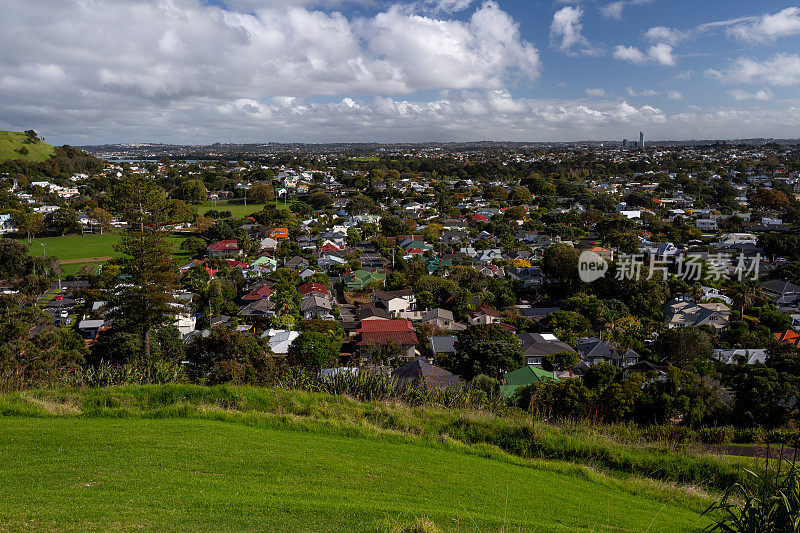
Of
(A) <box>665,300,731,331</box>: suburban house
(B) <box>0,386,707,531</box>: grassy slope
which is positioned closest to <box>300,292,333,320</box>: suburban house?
(A) <box>665,300,731,331</box>: suburban house

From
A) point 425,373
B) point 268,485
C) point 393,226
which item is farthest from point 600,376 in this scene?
point 393,226

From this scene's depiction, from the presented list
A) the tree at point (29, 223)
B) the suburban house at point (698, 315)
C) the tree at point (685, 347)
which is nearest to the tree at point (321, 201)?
the tree at point (29, 223)

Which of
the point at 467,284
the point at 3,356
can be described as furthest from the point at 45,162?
the point at 3,356

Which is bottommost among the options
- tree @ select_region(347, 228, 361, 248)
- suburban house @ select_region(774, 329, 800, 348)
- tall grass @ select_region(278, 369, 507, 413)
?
suburban house @ select_region(774, 329, 800, 348)

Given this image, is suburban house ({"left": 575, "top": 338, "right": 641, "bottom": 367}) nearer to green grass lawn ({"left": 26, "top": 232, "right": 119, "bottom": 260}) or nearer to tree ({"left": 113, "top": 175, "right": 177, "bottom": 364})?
tree ({"left": 113, "top": 175, "right": 177, "bottom": 364})

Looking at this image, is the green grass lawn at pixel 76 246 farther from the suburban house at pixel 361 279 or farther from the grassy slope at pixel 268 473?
the grassy slope at pixel 268 473

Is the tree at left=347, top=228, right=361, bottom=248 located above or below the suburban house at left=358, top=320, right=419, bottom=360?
above

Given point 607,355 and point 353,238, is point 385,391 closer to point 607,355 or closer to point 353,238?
point 607,355
